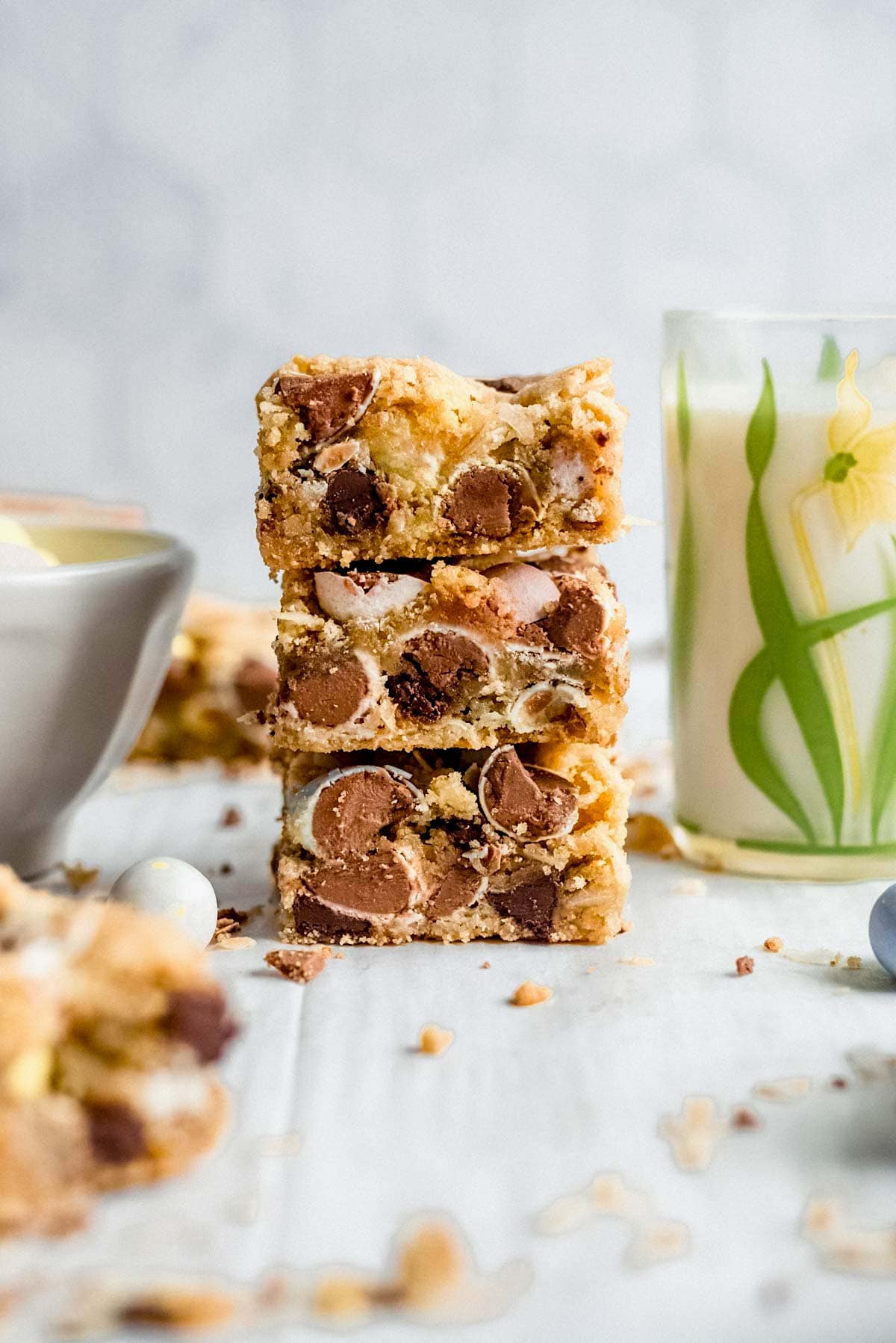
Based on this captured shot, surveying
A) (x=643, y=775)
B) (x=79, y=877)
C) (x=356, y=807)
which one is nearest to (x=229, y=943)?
(x=356, y=807)

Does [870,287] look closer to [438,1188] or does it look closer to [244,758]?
[244,758]

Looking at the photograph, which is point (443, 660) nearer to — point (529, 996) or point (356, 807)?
point (356, 807)

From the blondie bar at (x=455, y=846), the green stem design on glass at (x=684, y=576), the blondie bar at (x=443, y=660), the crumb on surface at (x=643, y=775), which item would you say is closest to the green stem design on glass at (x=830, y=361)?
the green stem design on glass at (x=684, y=576)

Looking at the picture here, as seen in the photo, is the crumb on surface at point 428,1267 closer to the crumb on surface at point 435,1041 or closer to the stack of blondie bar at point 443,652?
the crumb on surface at point 435,1041

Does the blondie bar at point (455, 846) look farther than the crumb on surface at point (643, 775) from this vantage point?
No

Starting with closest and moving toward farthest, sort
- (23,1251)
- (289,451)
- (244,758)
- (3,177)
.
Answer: (23,1251)
(289,451)
(244,758)
(3,177)

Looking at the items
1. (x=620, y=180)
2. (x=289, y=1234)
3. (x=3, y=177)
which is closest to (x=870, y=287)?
(x=620, y=180)
